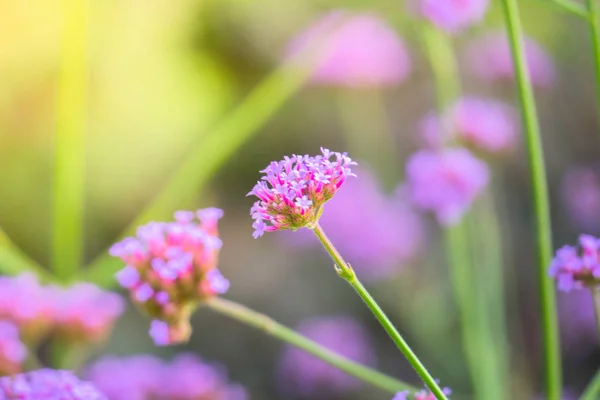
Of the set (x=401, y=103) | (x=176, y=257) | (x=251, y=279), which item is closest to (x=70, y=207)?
(x=176, y=257)

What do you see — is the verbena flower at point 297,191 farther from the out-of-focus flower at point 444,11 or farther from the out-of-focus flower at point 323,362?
the out-of-focus flower at point 323,362

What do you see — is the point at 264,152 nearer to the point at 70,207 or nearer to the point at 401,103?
the point at 401,103

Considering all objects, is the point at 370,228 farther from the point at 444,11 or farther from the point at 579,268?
the point at 579,268

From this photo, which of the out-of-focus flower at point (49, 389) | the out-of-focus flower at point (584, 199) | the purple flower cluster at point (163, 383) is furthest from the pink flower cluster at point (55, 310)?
the out-of-focus flower at point (584, 199)

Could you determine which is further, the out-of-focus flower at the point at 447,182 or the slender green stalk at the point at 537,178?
the out-of-focus flower at the point at 447,182

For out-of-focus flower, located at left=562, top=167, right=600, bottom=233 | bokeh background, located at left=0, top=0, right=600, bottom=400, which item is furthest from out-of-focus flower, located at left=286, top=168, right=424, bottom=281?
out-of-focus flower, located at left=562, top=167, right=600, bottom=233

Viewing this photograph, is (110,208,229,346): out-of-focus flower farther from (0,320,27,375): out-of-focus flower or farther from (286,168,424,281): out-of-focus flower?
(286,168,424,281): out-of-focus flower

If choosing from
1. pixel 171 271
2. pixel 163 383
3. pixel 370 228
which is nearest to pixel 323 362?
pixel 370 228
